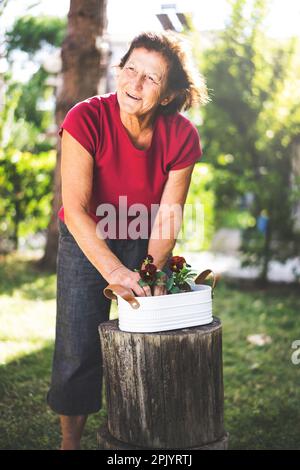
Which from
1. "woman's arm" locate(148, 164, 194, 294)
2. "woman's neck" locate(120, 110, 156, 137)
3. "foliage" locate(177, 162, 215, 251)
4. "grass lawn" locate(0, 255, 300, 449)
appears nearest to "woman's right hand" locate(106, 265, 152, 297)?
"woman's arm" locate(148, 164, 194, 294)

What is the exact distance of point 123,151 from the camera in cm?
279

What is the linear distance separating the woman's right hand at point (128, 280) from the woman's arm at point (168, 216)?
0.32m

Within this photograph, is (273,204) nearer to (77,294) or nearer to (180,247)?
(180,247)

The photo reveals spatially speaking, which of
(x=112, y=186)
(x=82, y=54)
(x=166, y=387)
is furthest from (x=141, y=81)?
(x=82, y=54)

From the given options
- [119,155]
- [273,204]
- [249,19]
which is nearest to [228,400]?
[119,155]

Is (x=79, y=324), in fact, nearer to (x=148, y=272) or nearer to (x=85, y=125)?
(x=148, y=272)

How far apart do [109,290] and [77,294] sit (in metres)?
0.39

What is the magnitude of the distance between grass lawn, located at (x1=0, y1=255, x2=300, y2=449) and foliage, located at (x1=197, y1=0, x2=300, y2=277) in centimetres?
78

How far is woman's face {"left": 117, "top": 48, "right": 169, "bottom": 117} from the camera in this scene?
2740 millimetres

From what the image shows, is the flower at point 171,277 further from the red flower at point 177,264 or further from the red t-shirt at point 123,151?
the red t-shirt at point 123,151

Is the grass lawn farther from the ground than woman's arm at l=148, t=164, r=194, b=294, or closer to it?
closer to it

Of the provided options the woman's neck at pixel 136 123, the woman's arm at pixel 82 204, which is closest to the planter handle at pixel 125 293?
the woman's arm at pixel 82 204

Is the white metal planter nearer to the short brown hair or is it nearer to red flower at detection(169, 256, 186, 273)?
red flower at detection(169, 256, 186, 273)

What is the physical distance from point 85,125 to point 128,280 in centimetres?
68
